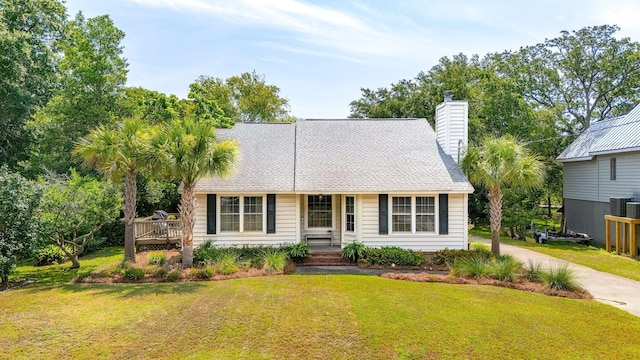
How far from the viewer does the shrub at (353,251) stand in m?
13.1

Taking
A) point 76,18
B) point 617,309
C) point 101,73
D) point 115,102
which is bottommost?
point 617,309

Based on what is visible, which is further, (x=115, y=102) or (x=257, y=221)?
(x=115, y=102)

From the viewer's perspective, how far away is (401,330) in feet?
22.7

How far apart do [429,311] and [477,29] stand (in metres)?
13.2

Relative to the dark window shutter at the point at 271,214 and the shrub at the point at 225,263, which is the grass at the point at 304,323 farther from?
the dark window shutter at the point at 271,214

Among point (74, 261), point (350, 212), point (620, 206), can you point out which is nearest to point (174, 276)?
point (74, 261)

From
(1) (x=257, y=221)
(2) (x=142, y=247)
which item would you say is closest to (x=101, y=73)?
(2) (x=142, y=247)

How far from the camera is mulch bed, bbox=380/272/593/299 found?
9.51 meters

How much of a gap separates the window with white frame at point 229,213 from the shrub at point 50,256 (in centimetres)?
657

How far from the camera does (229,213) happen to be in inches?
547

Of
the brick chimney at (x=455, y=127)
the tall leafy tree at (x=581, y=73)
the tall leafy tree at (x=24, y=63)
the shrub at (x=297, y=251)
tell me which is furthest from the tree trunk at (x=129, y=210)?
the tall leafy tree at (x=581, y=73)

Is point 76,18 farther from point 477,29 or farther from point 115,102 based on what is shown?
point 477,29

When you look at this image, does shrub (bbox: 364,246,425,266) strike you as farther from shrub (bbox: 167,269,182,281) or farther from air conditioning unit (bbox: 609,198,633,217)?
air conditioning unit (bbox: 609,198,633,217)

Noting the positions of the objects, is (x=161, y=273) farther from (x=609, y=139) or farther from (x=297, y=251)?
(x=609, y=139)
